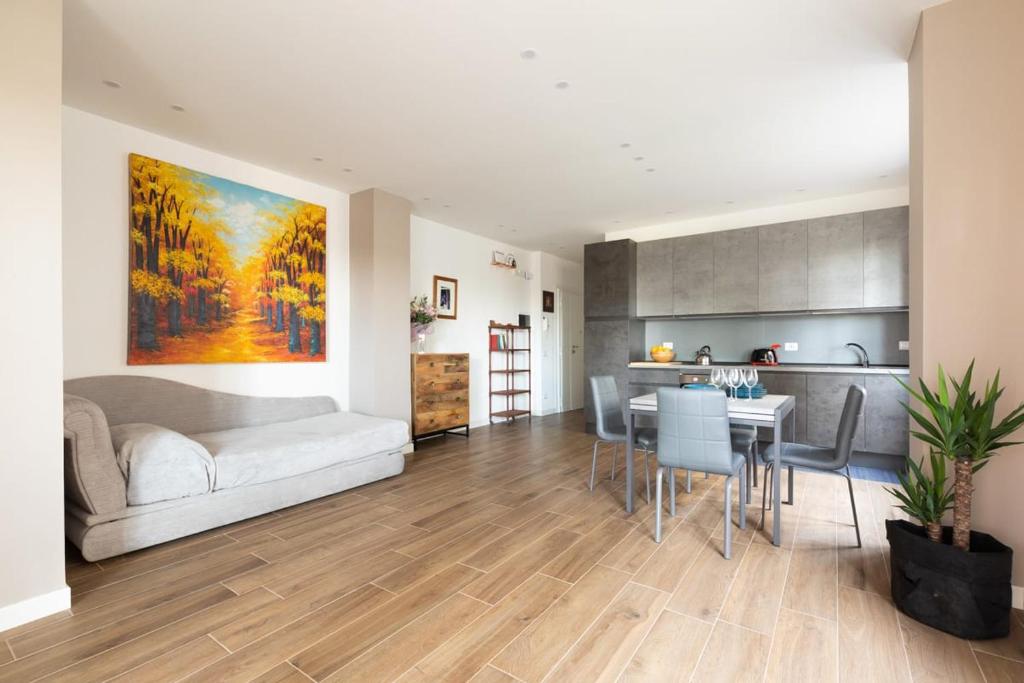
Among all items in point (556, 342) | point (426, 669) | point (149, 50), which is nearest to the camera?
point (426, 669)

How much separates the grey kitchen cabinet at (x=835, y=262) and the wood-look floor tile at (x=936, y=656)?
144 inches

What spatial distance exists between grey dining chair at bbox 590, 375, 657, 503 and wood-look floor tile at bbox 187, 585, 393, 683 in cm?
182

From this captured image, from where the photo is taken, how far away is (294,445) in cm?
327

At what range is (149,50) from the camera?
8.04ft

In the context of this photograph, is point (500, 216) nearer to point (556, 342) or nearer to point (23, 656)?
point (556, 342)

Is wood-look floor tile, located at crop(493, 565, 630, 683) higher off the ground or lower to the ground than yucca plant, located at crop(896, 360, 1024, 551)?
lower

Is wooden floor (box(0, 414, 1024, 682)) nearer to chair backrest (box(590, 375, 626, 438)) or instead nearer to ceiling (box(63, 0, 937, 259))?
Answer: chair backrest (box(590, 375, 626, 438))

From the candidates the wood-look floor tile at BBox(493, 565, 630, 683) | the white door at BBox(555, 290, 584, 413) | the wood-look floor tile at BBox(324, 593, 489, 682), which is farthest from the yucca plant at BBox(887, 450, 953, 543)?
the white door at BBox(555, 290, 584, 413)

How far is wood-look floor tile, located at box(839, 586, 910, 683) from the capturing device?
1592mm

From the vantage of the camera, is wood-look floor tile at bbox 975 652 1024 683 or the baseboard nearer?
wood-look floor tile at bbox 975 652 1024 683

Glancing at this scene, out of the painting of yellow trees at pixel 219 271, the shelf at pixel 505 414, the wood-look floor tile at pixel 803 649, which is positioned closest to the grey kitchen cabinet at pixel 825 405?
the wood-look floor tile at pixel 803 649

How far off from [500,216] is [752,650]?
4.84m

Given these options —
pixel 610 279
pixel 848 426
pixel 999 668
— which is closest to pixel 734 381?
pixel 848 426

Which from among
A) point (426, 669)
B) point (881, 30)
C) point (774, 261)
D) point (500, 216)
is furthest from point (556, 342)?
point (426, 669)
